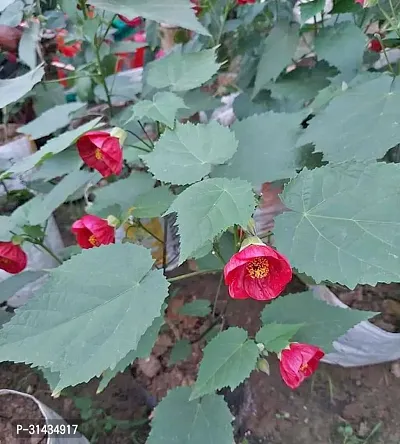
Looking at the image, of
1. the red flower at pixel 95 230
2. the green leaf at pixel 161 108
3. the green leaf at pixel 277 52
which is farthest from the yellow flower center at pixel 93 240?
the green leaf at pixel 277 52

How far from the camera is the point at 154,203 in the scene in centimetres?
85

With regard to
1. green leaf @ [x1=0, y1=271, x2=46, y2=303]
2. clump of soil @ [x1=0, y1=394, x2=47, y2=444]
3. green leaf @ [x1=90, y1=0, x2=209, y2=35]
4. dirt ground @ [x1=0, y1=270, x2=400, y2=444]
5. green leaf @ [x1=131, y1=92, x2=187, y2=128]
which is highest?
green leaf @ [x1=90, y1=0, x2=209, y2=35]

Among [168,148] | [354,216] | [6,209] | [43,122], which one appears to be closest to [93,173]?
[43,122]

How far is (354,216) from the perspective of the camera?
0.64 m

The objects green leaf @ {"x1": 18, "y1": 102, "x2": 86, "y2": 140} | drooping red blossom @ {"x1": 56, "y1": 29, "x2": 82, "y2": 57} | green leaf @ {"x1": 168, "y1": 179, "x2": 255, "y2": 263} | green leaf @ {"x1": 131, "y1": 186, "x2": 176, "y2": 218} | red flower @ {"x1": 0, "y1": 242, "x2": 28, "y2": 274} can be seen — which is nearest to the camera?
green leaf @ {"x1": 168, "y1": 179, "x2": 255, "y2": 263}

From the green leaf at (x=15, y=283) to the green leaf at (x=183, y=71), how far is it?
18.3 inches

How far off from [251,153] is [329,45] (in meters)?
0.38

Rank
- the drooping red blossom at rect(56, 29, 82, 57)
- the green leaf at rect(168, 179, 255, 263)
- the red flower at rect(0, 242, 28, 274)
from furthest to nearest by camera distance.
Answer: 1. the drooping red blossom at rect(56, 29, 82, 57)
2. the red flower at rect(0, 242, 28, 274)
3. the green leaf at rect(168, 179, 255, 263)

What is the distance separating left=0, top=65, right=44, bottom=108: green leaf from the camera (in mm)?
887

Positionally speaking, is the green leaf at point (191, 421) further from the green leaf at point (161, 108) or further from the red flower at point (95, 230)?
the green leaf at point (161, 108)

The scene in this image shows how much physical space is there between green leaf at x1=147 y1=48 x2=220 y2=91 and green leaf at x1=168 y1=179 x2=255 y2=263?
302mm

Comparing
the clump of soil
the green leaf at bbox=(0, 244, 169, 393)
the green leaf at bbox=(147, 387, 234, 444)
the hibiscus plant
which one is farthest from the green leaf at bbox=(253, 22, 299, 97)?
the clump of soil

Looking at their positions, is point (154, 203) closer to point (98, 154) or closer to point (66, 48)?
point (98, 154)

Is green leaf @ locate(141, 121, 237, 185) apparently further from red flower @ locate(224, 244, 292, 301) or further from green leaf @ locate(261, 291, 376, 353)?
green leaf @ locate(261, 291, 376, 353)
